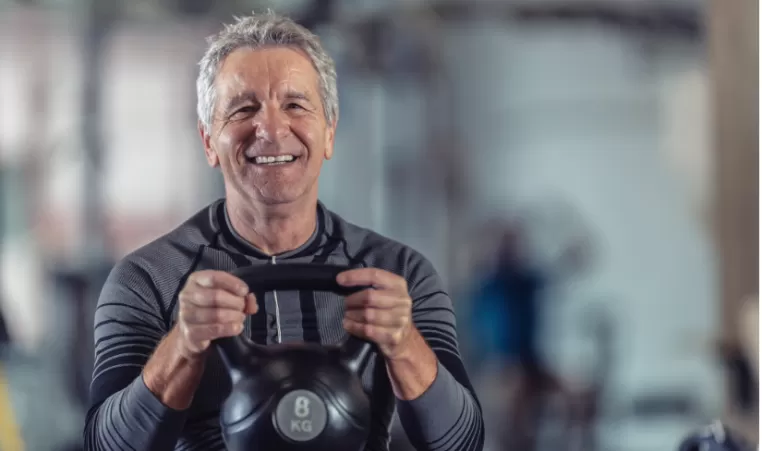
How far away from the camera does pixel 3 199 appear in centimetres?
141

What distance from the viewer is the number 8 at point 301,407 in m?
1.05

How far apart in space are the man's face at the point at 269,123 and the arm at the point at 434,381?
0.91 ft

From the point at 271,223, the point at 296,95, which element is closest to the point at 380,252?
the point at 271,223

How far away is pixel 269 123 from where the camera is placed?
3.96ft

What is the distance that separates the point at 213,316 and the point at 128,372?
25 centimetres

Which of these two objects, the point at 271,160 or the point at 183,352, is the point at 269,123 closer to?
the point at 271,160

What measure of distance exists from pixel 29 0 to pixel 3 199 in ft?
1.08

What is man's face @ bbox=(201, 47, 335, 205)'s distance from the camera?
3.97 ft

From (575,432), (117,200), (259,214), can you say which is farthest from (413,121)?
(575,432)

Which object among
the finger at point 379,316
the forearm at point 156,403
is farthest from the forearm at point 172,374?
the finger at point 379,316

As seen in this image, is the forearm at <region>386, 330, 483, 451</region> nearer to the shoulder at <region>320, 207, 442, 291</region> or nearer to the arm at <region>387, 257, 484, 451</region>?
the arm at <region>387, 257, 484, 451</region>

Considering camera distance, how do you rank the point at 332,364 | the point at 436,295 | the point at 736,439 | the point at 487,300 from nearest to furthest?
the point at 332,364, the point at 436,295, the point at 487,300, the point at 736,439

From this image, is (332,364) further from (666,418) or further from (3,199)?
(666,418)

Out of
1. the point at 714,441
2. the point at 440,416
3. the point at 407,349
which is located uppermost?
the point at 407,349
